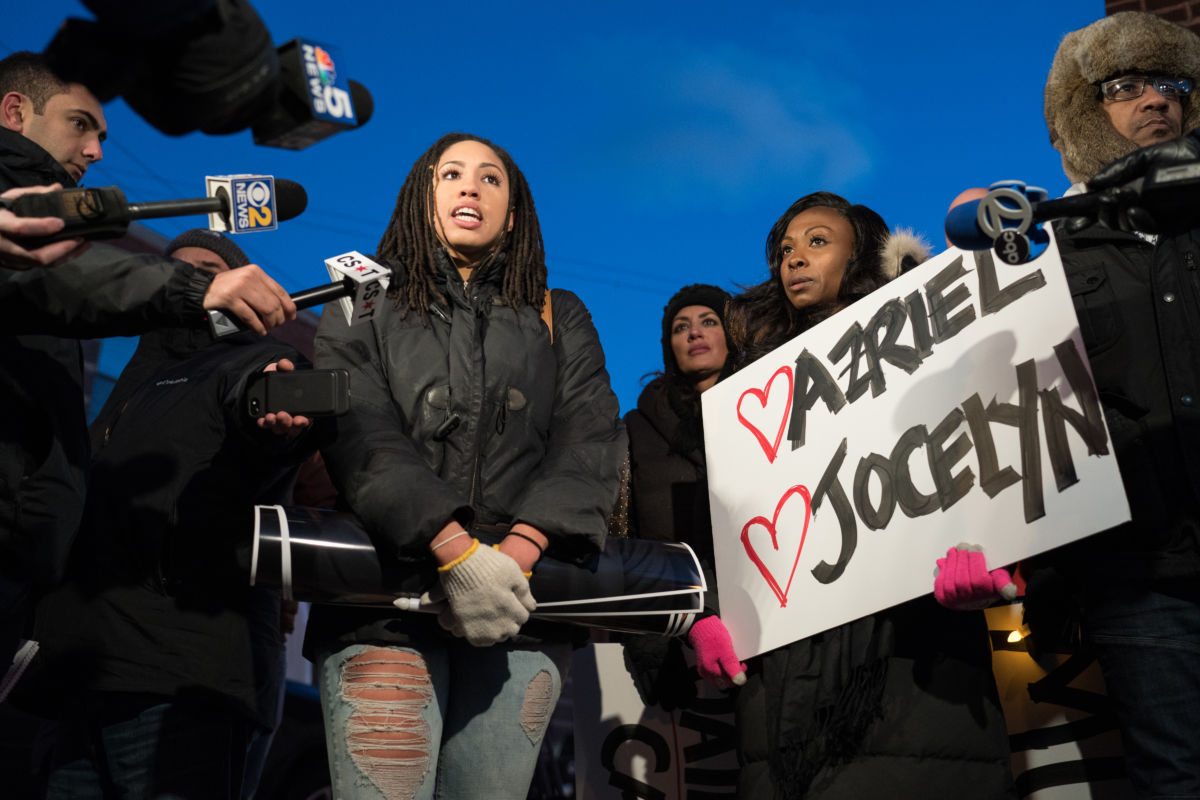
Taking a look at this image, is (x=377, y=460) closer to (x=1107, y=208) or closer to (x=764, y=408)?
(x=764, y=408)

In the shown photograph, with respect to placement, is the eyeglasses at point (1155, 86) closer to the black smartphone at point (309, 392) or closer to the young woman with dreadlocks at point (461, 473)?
the young woman with dreadlocks at point (461, 473)

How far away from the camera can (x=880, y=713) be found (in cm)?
286

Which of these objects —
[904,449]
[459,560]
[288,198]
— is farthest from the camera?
[904,449]

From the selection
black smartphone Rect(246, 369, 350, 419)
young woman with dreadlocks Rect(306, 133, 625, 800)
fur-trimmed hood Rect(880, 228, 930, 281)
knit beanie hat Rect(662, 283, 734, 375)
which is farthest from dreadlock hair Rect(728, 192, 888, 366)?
black smartphone Rect(246, 369, 350, 419)

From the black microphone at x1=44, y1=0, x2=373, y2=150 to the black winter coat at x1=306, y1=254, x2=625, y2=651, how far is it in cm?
97

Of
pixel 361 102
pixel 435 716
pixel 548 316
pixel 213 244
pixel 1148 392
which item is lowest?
pixel 435 716

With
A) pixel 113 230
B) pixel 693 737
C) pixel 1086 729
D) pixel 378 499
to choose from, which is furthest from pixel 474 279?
pixel 1086 729

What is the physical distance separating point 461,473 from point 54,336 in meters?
0.96

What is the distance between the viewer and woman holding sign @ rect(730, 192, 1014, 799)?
2.81m

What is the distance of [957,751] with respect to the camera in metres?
2.81

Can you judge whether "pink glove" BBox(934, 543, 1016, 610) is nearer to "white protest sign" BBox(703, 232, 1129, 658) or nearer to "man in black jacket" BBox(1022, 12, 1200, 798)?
"white protest sign" BBox(703, 232, 1129, 658)

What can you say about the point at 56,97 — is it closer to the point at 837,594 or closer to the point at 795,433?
the point at 795,433

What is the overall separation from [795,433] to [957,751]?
3.20 ft

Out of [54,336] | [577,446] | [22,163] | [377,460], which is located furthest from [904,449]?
[22,163]
